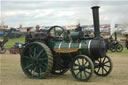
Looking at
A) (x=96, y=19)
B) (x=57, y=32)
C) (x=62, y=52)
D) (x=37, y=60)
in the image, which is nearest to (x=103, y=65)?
(x=62, y=52)

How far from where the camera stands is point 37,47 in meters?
6.83

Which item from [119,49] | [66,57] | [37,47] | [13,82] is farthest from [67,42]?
[119,49]

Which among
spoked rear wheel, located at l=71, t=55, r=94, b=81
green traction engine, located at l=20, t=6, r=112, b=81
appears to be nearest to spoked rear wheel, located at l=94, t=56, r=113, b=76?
green traction engine, located at l=20, t=6, r=112, b=81

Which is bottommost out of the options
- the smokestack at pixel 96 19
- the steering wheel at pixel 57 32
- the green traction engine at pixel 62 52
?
the green traction engine at pixel 62 52

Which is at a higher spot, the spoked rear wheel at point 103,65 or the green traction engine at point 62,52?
the green traction engine at point 62,52

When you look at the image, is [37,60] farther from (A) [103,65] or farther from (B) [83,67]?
(A) [103,65]

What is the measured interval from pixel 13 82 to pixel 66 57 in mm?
1706

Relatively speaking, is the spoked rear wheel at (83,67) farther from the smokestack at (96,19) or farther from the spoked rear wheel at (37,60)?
the smokestack at (96,19)

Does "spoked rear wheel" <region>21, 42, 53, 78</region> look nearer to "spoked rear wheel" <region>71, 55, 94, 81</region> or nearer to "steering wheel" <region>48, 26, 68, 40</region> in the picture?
"steering wheel" <region>48, 26, 68, 40</region>

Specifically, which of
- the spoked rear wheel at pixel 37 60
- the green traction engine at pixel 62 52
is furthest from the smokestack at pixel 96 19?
the spoked rear wheel at pixel 37 60

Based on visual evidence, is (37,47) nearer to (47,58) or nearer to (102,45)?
(47,58)

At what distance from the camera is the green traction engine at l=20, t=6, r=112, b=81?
20.3ft

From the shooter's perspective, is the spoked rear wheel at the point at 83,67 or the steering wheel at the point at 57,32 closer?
the spoked rear wheel at the point at 83,67

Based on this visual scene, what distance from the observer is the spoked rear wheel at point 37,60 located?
6.45m
